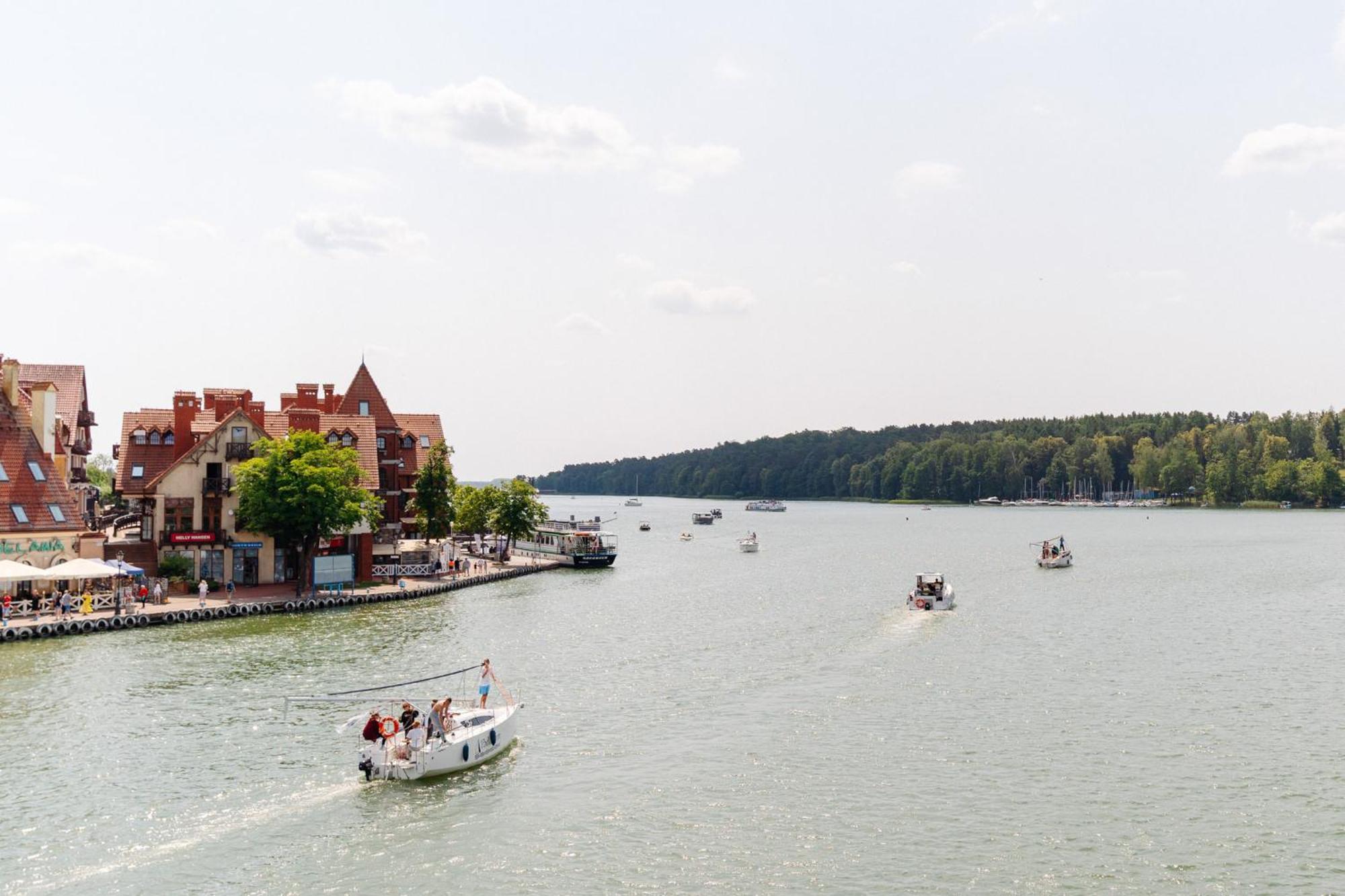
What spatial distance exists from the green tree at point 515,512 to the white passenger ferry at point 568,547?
13.4 ft

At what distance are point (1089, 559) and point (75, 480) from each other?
130 metres

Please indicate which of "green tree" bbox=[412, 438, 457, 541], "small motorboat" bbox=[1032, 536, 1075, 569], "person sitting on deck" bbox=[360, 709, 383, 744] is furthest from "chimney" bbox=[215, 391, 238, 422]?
"small motorboat" bbox=[1032, 536, 1075, 569]

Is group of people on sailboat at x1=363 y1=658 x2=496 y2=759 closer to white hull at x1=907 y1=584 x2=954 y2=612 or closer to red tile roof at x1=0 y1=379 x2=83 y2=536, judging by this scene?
red tile roof at x1=0 y1=379 x2=83 y2=536

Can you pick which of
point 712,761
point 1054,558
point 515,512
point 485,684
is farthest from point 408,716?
point 1054,558

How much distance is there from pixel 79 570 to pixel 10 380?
21.7m

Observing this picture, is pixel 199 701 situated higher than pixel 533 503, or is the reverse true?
pixel 533 503

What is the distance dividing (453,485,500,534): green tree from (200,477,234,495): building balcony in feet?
158

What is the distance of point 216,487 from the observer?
3578 inches

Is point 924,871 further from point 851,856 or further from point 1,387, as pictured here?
point 1,387

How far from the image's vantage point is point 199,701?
170 feet

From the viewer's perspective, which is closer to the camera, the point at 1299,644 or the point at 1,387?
the point at 1299,644

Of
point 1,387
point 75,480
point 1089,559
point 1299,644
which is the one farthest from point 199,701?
point 1089,559

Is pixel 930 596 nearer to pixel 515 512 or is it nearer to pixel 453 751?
pixel 453 751

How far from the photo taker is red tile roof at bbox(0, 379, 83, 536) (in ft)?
256
